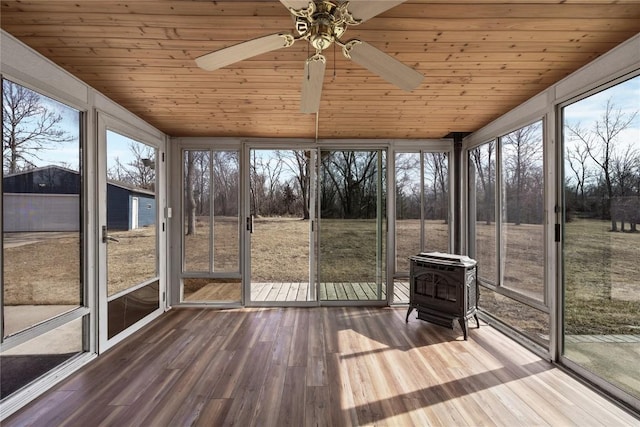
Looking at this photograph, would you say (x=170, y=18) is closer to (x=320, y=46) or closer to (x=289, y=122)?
(x=320, y=46)

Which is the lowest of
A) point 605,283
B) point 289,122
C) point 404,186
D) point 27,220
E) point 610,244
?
point 605,283

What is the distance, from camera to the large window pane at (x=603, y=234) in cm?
196

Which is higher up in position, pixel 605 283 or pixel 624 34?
pixel 624 34

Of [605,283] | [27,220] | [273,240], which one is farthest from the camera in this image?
[273,240]

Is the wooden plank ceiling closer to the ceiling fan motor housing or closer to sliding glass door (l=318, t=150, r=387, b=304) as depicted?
the ceiling fan motor housing

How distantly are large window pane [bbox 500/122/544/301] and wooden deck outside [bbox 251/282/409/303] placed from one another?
124cm

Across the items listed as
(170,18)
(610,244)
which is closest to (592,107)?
(610,244)

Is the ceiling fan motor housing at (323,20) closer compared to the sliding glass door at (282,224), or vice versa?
the ceiling fan motor housing at (323,20)

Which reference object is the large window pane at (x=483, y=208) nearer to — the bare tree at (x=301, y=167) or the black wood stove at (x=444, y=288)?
the black wood stove at (x=444, y=288)

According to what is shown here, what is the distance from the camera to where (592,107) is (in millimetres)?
2205

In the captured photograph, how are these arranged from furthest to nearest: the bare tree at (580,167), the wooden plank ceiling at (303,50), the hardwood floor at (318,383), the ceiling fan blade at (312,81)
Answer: the bare tree at (580,167), the hardwood floor at (318,383), the wooden plank ceiling at (303,50), the ceiling fan blade at (312,81)

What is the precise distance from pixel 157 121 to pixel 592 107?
3883 mm

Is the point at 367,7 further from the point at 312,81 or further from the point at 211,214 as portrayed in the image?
the point at 211,214

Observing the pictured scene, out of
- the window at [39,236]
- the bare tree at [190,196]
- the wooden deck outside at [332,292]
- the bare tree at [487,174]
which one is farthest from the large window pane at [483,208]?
the window at [39,236]
